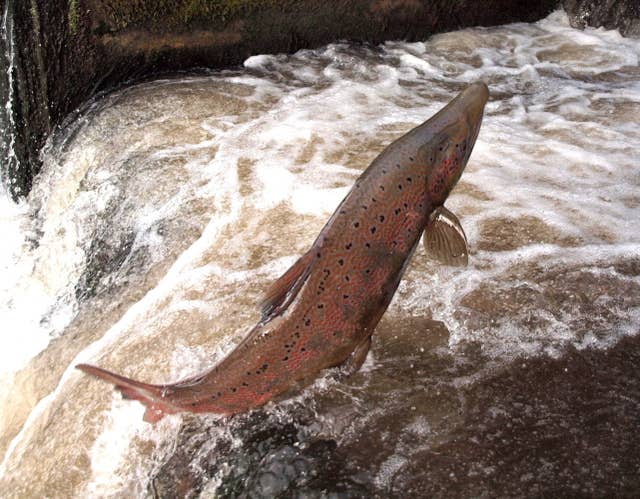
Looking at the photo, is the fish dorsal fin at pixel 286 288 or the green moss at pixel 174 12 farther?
the green moss at pixel 174 12

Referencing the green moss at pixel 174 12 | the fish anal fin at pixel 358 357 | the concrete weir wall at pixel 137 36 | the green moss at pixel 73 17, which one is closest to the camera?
the fish anal fin at pixel 358 357

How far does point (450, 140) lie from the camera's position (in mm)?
2658

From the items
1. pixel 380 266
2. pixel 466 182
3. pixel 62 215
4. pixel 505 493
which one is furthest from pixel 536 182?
pixel 62 215

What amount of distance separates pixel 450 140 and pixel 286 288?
0.96 meters

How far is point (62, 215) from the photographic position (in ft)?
16.2

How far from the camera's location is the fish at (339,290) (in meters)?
2.33

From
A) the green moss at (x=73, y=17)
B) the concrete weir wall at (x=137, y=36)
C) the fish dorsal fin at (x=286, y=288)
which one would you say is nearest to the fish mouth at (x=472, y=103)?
the fish dorsal fin at (x=286, y=288)

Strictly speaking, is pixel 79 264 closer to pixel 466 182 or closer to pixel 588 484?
pixel 466 182

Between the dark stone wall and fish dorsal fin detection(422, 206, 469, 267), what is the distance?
23.8ft

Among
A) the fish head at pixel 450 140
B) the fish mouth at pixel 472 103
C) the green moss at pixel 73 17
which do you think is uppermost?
the fish mouth at pixel 472 103

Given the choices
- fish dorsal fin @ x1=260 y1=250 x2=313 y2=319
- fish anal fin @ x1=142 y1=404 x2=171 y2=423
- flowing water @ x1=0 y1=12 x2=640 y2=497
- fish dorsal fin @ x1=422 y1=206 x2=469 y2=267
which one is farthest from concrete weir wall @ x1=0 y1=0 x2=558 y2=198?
fish dorsal fin @ x1=422 y1=206 x2=469 y2=267

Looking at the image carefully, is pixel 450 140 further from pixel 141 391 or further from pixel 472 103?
pixel 141 391

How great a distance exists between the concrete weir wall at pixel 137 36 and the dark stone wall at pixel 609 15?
1422 millimetres

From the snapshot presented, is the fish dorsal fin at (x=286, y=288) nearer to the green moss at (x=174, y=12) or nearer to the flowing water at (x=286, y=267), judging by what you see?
the flowing water at (x=286, y=267)
